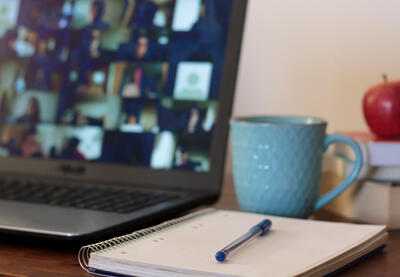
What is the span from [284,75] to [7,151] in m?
0.49

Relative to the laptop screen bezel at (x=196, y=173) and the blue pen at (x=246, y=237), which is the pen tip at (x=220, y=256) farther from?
the laptop screen bezel at (x=196, y=173)

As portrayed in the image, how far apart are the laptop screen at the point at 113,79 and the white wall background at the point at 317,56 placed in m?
0.20

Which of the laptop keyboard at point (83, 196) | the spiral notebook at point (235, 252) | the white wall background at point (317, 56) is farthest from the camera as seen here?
the white wall background at point (317, 56)

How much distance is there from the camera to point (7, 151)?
893 mm

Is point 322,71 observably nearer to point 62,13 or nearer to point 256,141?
point 256,141

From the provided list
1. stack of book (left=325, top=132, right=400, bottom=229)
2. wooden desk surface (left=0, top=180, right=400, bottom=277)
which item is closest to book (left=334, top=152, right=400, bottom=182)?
stack of book (left=325, top=132, right=400, bottom=229)

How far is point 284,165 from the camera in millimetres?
650

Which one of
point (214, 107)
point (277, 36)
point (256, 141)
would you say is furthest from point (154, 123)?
point (277, 36)

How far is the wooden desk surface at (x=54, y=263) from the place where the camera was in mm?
470

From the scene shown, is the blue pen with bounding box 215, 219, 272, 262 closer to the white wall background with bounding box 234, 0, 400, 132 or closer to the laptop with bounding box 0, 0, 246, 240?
the laptop with bounding box 0, 0, 246, 240

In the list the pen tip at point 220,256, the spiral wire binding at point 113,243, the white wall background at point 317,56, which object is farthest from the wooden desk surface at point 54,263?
the white wall background at point 317,56

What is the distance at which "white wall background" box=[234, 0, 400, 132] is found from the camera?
2.93 feet

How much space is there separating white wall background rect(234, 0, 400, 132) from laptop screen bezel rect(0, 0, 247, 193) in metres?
0.20

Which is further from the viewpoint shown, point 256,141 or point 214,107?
point 214,107
